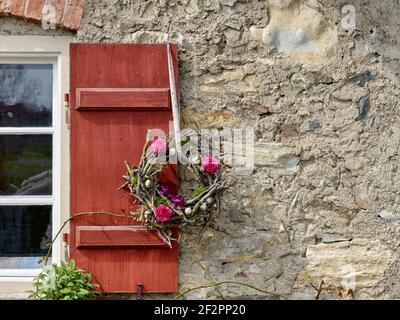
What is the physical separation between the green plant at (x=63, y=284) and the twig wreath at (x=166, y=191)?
434 mm

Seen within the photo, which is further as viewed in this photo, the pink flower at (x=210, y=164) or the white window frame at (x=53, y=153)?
the white window frame at (x=53, y=153)

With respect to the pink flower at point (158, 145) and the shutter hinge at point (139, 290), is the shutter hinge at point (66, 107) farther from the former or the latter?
the shutter hinge at point (139, 290)

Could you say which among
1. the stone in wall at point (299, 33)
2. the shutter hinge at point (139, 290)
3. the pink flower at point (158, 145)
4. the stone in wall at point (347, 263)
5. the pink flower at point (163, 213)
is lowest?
the shutter hinge at point (139, 290)

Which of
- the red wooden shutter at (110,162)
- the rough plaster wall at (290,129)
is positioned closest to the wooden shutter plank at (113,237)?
the red wooden shutter at (110,162)

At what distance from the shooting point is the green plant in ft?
12.7

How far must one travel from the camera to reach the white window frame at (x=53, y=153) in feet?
13.7

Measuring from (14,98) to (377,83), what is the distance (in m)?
2.08

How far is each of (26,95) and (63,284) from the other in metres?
1.12

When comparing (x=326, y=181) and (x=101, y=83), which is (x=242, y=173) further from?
(x=101, y=83)

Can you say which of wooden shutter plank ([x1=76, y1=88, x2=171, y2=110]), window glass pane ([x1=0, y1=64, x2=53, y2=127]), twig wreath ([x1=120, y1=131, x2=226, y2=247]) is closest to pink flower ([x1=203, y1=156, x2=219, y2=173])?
twig wreath ([x1=120, y1=131, x2=226, y2=247])

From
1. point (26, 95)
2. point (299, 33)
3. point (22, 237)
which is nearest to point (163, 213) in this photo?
point (22, 237)

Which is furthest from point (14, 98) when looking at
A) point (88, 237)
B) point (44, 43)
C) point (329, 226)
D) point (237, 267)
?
point (329, 226)

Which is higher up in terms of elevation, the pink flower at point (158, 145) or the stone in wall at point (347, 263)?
the pink flower at point (158, 145)

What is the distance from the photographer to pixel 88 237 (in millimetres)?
4039
